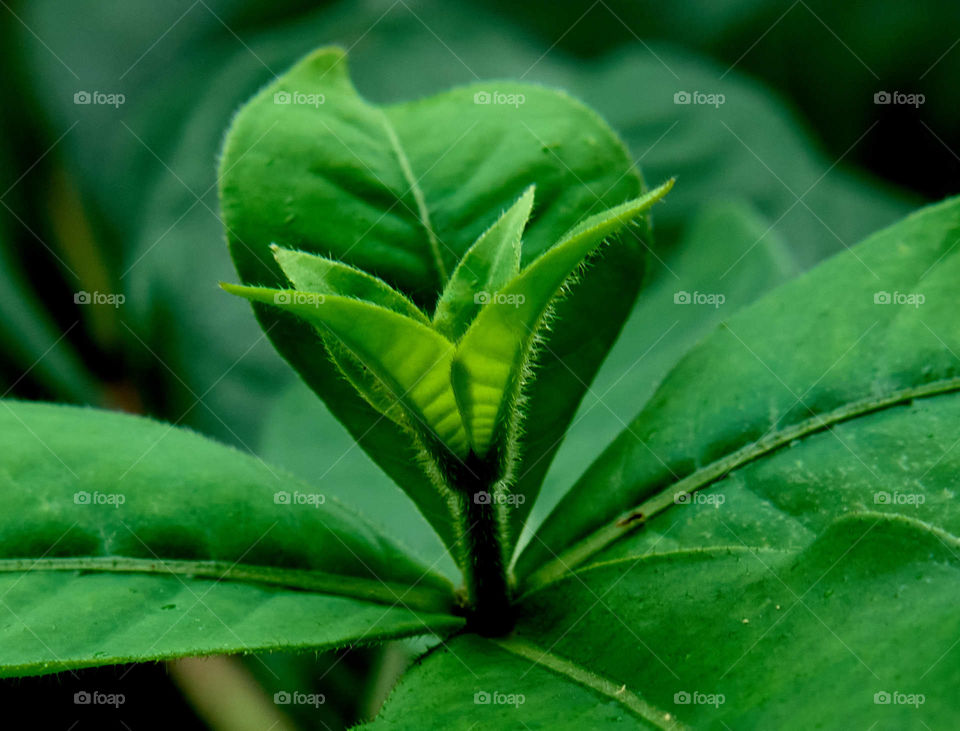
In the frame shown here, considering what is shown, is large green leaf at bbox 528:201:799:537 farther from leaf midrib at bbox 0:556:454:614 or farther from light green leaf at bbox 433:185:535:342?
light green leaf at bbox 433:185:535:342

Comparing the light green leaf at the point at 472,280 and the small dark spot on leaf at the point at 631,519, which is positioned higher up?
the light green leaf at the point at 472,280

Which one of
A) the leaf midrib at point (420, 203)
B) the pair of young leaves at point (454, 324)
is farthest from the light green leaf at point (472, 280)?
the leaf midrib at point (420, 203)

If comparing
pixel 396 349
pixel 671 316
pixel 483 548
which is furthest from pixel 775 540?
pixel 671 316

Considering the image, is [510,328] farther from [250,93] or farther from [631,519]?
[250,93]

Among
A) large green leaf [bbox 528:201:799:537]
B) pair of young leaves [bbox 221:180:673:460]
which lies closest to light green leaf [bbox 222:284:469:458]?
pair of young leaves [bbox 221:180:673:460]

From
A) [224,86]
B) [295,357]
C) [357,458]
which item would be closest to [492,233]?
[295,357]

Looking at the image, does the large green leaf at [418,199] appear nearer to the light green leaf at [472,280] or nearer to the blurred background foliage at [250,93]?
the light green leaf at [472,280]

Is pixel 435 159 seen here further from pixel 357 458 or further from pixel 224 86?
pixel 224 86
